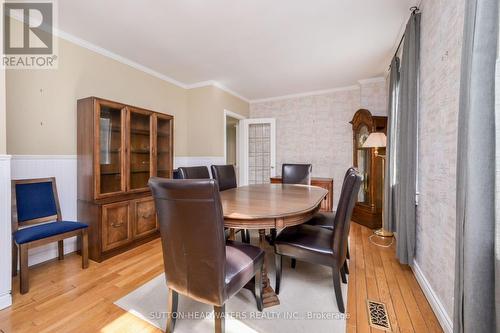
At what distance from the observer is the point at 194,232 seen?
116 cm

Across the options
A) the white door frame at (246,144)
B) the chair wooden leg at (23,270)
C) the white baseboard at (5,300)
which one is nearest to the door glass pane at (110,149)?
the chair wooden leg at (23,270)

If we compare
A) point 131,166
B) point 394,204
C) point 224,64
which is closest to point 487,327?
point 394,204

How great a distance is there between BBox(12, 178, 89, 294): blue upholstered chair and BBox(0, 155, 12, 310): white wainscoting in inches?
5.3

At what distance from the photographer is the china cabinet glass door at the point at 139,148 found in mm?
2881

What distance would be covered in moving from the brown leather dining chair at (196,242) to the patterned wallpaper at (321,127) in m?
3.68

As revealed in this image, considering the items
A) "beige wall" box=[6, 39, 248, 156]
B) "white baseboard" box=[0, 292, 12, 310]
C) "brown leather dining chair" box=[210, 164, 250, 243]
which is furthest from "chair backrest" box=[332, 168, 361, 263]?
"beige wall" box=[6, 39, 248, 156]

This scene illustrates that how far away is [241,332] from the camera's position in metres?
1.40

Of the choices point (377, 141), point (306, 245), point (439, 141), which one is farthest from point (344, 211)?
point (377, 141)

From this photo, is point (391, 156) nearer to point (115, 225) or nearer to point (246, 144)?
point (246, 144)

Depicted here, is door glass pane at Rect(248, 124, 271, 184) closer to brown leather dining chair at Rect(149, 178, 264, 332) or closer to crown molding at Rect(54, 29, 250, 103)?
crown molding at Rect(54, 29, 250, 103)

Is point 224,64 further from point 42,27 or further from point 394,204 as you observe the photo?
point 394,204

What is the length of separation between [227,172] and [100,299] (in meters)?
1.85

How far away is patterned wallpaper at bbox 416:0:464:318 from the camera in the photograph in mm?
1364

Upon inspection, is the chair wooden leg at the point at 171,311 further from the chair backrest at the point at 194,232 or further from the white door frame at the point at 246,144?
the white door frame at the point at 246,144
